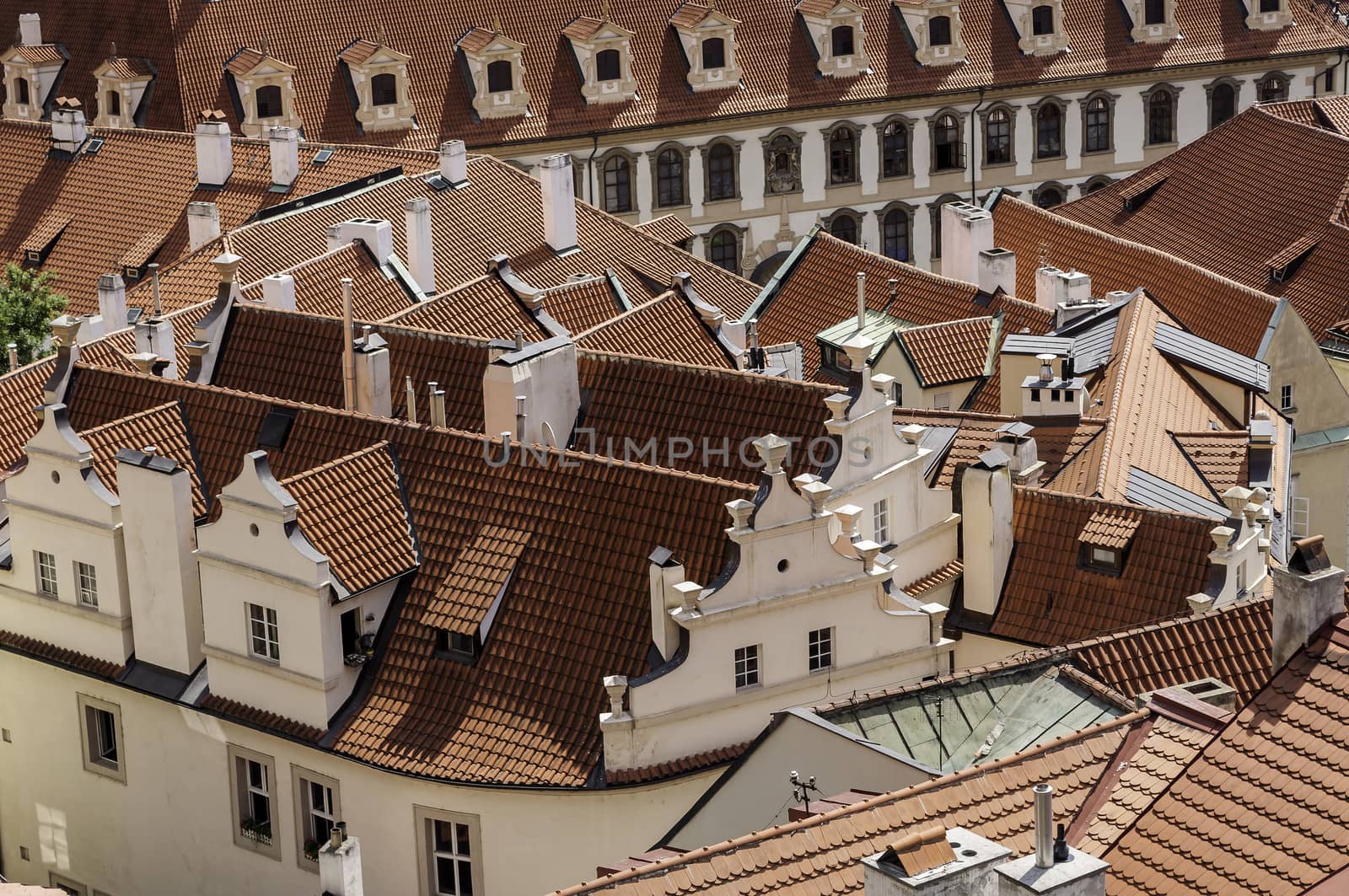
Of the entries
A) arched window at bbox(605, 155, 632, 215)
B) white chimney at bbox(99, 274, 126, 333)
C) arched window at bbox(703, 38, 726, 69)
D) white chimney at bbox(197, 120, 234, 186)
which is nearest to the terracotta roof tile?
white chimney at bbox(99, 274, 126, 333)

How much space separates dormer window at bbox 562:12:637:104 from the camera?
10106 cm

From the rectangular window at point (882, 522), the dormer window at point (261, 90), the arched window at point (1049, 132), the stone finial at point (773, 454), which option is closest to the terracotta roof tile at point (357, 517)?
the stone finial at point (773, 454)

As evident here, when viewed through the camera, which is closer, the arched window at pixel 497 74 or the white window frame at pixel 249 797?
the white window frame at pixel 249 797

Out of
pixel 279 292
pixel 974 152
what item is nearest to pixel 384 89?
pixel 974 152

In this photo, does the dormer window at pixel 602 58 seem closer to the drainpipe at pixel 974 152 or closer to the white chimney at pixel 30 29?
the drainpipe at pixel 974 152

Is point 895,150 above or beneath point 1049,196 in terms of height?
above

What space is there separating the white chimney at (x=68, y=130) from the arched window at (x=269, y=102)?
1059 centimetres

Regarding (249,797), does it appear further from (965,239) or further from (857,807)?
(965,239)

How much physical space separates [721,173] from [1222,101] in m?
22.7

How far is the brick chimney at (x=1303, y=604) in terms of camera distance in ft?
108

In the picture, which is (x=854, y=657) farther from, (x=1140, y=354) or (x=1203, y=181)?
(x=1203, y=181)

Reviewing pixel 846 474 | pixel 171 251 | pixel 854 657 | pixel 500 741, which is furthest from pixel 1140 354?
pixel 171 251

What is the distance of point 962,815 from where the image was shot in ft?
108

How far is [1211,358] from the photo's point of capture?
2539 inches
